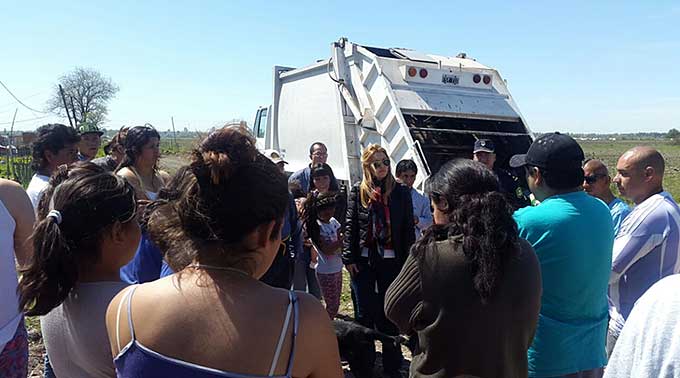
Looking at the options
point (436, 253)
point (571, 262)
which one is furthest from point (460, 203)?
point (571, 262)

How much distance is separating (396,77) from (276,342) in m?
6.17

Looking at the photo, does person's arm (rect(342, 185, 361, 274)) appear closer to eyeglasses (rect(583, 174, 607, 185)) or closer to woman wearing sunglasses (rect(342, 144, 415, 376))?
woman wearing sunglasses (rect(342, 144, 415, 376))

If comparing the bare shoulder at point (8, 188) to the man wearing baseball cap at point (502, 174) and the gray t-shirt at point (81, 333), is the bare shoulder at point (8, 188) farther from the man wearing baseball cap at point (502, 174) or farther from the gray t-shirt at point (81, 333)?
the man wearing baseball cap at point (502, 174)

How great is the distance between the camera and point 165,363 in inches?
46.1

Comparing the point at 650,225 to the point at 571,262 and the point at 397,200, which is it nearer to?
the point at 571,262

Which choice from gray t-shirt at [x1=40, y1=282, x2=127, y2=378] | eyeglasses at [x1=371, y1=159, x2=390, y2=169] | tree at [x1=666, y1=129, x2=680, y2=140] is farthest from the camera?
tree at [x1=666, y1=129, x2=680, y2=140]

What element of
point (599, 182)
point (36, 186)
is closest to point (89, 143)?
point (36, 186)

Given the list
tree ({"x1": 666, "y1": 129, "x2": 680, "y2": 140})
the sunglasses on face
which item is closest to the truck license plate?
the sunglasses on face

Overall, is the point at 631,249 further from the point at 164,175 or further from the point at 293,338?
the point at 164,175

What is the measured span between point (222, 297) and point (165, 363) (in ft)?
0.64

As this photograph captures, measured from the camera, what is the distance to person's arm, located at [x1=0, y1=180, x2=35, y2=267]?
7.77 ft

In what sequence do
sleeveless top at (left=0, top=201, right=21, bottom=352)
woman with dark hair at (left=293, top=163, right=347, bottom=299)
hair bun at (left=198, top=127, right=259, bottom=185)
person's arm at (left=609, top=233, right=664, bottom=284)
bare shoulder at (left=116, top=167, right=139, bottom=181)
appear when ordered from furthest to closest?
woman with dark hair at (left=293, top=163, right=347, bottom=299) → bare shoulder at (left=116, top=167, right=139, bottom=181) → person's arm at (left=609, top=233, right=664, bottom=284) → sleeveless top at (left=0, top=201, right=21, bottom=352) → hair bun at (left=198, top=127, right=259, bottom=185)

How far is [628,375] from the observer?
1.11 meters

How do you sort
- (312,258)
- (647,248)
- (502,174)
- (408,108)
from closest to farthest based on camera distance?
1. (647,248)
2. (312,258)
3. (502,174)
4. (408,108)
